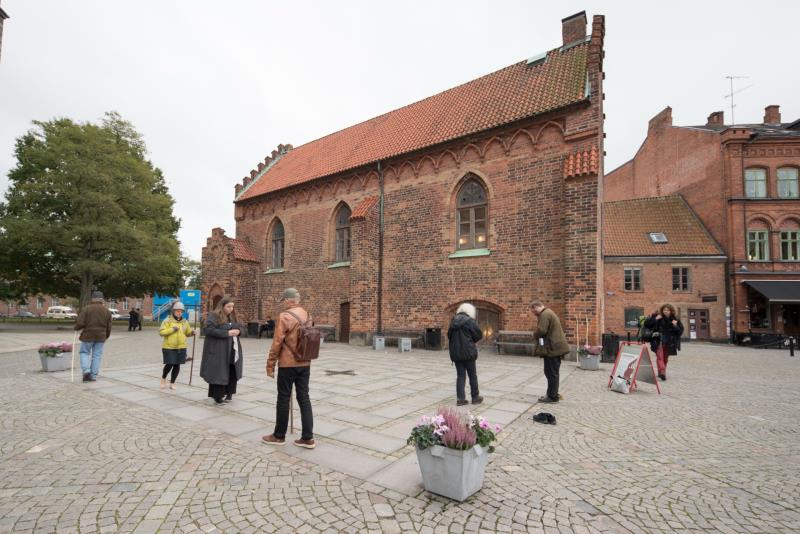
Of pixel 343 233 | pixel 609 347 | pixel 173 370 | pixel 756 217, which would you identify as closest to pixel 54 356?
pixel 173 370

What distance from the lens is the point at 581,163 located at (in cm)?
1191

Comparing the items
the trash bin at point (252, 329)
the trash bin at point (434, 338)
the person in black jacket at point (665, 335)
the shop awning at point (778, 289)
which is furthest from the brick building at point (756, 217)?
the trash bin at point (252, 329)

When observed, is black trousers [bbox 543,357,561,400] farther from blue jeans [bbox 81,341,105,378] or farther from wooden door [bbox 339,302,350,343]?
wooden door [bbox 339,302,350,343]

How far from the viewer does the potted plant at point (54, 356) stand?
9102 millimetres

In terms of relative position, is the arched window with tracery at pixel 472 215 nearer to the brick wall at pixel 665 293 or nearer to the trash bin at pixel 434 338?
the trash bin at pixel 434 338

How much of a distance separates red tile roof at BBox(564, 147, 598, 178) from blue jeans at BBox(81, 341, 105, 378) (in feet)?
41.1

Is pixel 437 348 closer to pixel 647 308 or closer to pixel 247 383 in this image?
pixel 247 383

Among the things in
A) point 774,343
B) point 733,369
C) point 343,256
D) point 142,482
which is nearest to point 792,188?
point 774,343

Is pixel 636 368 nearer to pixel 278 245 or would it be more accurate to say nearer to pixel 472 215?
pixel 472 215

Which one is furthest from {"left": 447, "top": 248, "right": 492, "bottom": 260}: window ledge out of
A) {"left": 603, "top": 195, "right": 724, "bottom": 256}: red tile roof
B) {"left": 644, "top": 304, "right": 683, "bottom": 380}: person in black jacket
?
{"left": 603, "top": 195, "right": 724, "bottom": 256}: red tile roof

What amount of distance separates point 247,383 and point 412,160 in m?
10.9

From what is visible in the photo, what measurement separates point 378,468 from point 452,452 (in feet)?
3.42

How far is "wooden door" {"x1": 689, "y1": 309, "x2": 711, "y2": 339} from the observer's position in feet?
78.6

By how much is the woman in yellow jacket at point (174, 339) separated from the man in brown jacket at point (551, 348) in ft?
20.3
